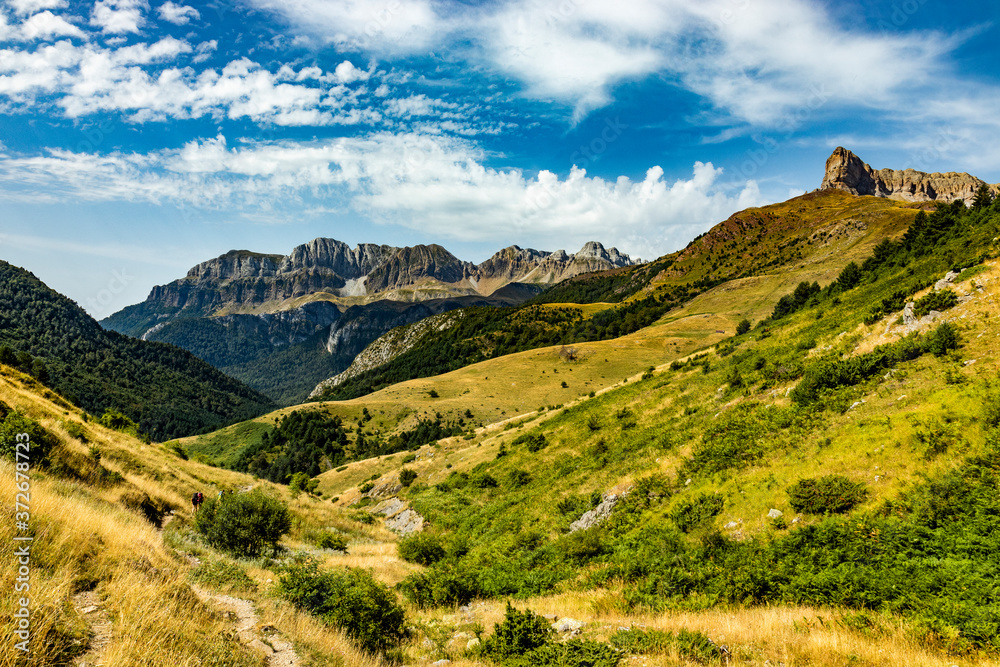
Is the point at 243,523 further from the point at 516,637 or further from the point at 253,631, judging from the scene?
the point at 516,637

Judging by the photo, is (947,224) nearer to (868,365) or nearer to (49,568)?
(868,365)

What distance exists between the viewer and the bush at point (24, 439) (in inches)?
503

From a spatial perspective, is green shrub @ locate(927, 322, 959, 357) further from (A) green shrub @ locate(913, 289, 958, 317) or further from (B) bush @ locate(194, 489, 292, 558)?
(B) bush @ locate(194, 489, 292, 558)

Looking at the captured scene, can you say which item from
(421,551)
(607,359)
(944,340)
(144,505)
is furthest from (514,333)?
(944,340)

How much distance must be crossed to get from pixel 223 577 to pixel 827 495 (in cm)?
1524

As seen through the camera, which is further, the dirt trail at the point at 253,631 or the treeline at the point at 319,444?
the treeline at the point at 319,444

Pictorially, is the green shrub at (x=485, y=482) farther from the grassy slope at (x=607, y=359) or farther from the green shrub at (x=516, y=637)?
the grassy slope at (x=607, y=359)

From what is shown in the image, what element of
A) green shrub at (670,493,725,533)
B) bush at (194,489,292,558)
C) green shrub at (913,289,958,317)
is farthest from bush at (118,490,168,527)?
green shrub at (913,289,958,317)

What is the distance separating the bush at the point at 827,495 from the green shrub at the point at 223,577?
552 inches

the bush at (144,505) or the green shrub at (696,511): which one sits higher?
the green shrub at (696,511)

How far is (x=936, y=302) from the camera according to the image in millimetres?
16891

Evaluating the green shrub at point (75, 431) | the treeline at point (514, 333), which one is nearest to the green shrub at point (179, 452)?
the green shrub at point (75, 431)

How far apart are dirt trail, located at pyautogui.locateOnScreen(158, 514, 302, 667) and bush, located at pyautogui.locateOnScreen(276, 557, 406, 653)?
111 cm

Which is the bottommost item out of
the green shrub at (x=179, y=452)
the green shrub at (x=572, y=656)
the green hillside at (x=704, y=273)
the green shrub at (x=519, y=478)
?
the green shrub at (x=179, y=452)
